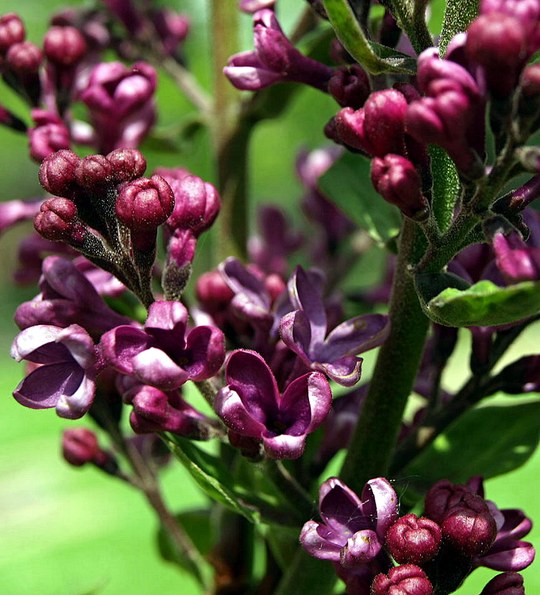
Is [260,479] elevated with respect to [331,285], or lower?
elevated

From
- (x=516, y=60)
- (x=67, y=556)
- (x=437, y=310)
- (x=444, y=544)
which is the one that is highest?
(x=516, y=60)

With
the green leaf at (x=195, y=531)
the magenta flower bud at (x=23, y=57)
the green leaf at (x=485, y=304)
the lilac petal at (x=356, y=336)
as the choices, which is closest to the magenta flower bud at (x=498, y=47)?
the green leaf at (x=485, y=304)

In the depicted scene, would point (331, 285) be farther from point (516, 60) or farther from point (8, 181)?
point (8, 181)

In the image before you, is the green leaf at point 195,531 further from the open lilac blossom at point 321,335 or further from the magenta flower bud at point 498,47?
the magenta flower bud at point 498,47

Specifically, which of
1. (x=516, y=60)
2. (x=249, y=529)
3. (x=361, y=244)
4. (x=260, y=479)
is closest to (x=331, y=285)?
(x=361, y=244)

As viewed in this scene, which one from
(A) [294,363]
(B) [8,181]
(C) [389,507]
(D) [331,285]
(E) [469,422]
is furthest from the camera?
(B) [8,181]

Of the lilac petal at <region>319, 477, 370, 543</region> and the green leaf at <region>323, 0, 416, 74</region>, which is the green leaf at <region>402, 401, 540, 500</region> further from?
the green leaf at <region>323, 0, 416, 74</region>

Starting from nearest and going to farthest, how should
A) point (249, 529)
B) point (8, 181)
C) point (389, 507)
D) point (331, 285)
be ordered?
point (389, 507)
point (249, 529)
point (331, 285)
point (8, 181)

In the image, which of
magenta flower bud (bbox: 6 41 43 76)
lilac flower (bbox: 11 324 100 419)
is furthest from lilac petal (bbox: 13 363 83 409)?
magenta flower bud (bbox: 6 41 43 76)
